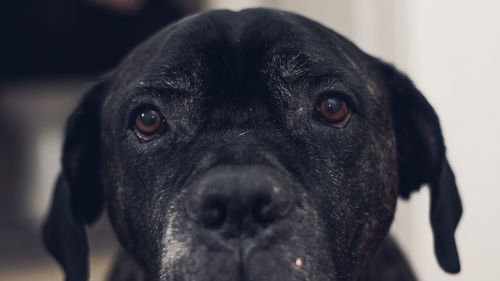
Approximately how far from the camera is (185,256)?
174cm

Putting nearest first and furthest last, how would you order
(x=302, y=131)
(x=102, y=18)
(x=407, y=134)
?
(x=302, y=131)
(x=407, y=134)
(x=102, y=18)

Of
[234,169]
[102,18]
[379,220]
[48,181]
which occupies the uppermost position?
[234,169]

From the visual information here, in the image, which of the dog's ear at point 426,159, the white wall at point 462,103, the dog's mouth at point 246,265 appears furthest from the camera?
the white wall at point 462,103

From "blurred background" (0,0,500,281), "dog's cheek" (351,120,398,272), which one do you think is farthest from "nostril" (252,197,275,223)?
"blurred background" (0,0,500,281)

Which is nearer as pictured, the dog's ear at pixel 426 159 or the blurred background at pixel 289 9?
the dog's ear at pixel 426 159

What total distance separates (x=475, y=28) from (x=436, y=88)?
0.38m

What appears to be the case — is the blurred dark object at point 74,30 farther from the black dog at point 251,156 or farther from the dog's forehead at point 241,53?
the dog's forehead at point 241,53

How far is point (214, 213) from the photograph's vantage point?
1676mm

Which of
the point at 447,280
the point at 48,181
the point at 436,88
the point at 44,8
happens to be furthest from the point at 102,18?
the point at 447,280

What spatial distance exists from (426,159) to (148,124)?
102 cm

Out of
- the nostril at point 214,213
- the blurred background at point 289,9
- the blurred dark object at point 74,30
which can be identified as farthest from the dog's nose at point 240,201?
the blurred dark object at point 74,30

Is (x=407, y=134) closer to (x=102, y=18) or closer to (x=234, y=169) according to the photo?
(x=234, y=169)

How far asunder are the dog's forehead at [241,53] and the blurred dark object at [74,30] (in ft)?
14.0

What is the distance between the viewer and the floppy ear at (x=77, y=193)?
8.05ft
